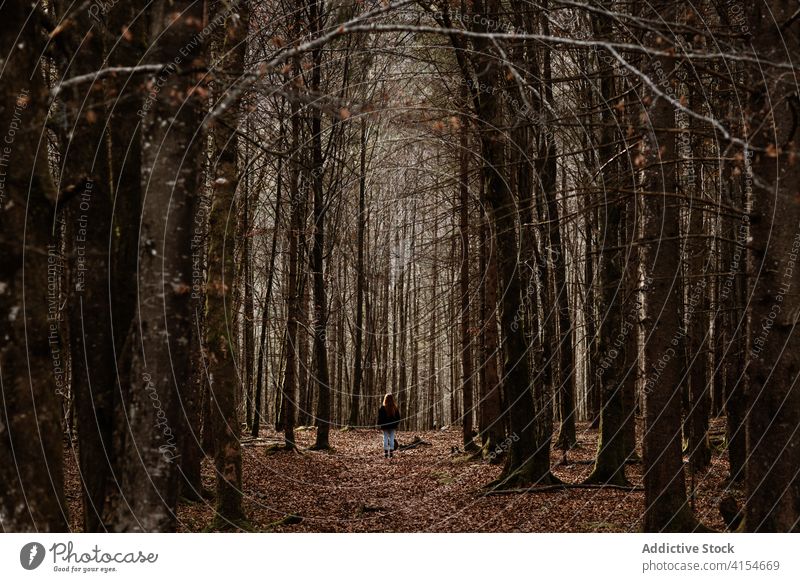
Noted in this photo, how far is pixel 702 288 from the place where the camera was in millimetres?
13258

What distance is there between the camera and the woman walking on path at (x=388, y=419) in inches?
719

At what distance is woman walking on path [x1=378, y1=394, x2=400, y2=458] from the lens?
1825cm

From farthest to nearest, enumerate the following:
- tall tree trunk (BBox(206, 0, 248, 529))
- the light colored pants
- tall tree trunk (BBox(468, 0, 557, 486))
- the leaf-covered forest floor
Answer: the light colored pants
tall tree trunk (BBox(468, 0, 557, 486))
the leaf-covered forest floor
tall tree trunk (BBox(206, 0, 248, 529))

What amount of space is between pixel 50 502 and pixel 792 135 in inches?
285

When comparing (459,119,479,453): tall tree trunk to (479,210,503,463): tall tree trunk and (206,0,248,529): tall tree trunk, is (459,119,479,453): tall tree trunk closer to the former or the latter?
(479,210,503,463): tall tree trunk

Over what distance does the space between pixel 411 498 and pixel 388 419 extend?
520cm

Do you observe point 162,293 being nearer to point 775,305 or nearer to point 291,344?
point 775,305

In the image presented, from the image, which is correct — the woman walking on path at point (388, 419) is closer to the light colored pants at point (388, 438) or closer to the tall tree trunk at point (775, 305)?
the light colored pants at point (388, 438)

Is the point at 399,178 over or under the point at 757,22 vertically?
over

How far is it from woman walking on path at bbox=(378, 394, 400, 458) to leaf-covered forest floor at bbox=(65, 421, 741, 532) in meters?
0.50

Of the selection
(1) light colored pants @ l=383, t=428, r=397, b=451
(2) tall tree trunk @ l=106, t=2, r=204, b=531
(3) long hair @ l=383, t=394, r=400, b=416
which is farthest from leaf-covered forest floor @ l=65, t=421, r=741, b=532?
(2) tall tree trunk @ l=106, t=2, r=204, b=531

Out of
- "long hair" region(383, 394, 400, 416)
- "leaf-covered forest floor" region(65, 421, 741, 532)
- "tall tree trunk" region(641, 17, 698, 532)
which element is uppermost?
"tall tree trunk" region(641, 17, 698, 532)

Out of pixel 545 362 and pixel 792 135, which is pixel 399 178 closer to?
pixel 545 362

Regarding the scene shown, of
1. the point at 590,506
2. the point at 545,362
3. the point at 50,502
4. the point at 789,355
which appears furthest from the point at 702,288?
the point at 50,502
